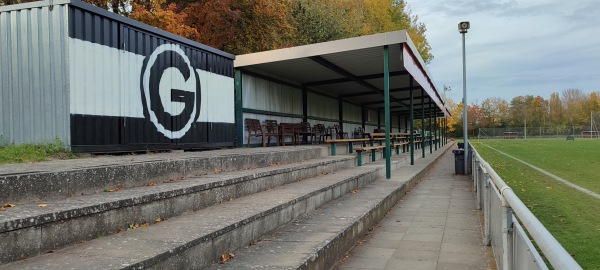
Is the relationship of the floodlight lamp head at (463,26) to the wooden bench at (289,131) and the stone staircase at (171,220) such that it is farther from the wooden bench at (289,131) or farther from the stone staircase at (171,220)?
the stone staircase at (171,220)

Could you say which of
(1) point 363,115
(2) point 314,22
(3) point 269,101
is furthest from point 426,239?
(2) point 314,22

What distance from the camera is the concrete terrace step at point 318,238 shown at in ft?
11.8

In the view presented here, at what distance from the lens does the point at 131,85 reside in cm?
764

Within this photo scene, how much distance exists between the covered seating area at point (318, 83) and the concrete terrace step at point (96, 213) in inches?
230

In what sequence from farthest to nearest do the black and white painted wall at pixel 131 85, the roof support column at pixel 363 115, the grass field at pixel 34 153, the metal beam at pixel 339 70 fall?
the roof support column at pixel 363 115, the metal beam at pixel 339 70, the black and white painted wall at pixel 131 85, the grass field at pixel 34 153

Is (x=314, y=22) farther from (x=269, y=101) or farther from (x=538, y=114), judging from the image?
(x=538, y=114)

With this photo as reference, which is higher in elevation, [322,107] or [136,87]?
[322,107]

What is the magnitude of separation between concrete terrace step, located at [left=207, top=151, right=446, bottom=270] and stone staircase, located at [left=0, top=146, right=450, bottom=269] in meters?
0.01

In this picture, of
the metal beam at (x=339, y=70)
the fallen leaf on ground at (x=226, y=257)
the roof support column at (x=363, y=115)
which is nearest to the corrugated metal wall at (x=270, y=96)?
the metal beam at (x=339, y=70)

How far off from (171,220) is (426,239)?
3366 millimetres

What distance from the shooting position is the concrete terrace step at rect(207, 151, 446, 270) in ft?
11.8

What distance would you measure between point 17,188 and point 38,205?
0.24 metres

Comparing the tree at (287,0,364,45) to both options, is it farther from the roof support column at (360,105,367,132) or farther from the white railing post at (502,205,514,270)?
the white railing post at (502,205,514,270)

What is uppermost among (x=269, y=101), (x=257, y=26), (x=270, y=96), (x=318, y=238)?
(x=257, y=26)
